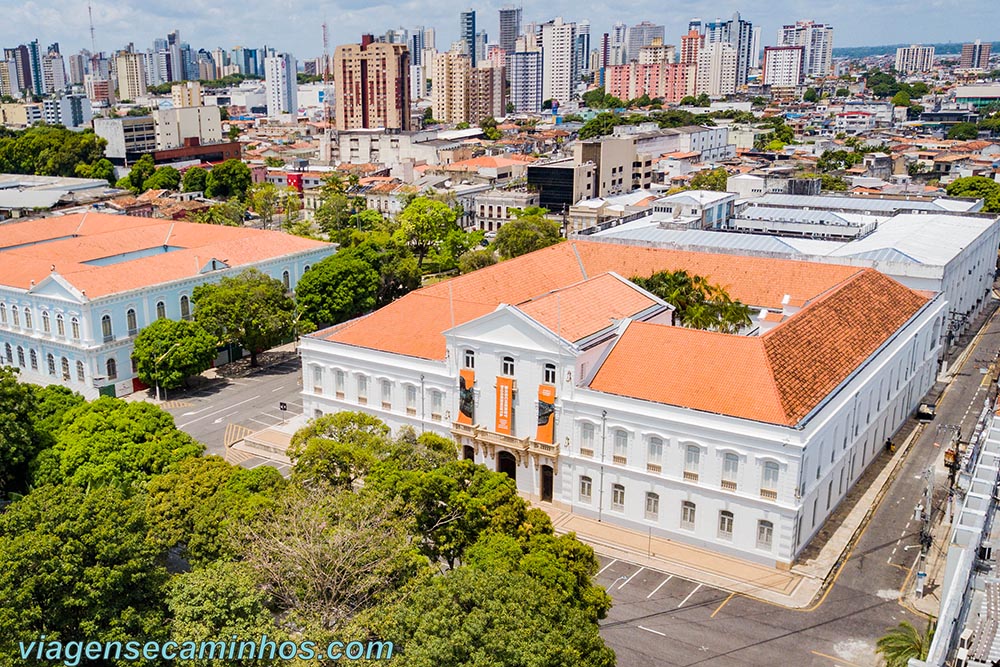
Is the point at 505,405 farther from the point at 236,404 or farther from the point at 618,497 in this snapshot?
the point at 236,404

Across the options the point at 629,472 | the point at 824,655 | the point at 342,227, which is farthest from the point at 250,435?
the point at 342,227

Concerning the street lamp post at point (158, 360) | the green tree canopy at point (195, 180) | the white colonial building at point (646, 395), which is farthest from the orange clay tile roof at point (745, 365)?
the green tree canopy at point (195, 180)

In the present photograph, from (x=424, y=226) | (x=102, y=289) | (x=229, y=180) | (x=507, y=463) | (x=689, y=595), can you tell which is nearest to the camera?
(x=689, y=595)

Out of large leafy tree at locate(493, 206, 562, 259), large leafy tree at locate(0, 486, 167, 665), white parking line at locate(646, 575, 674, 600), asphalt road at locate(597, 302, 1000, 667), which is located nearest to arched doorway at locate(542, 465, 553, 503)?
asphalt road at locate(597, 302, 1000, 667)

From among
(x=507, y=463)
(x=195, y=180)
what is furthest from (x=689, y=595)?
(x=195, y=180)

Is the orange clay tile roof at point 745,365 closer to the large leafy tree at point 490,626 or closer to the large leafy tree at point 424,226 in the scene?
the large leafy tree at point 490,626

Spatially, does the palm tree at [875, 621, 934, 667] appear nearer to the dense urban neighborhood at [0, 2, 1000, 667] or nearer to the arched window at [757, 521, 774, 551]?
the dense urban neighborhood at [0, 2, 1000, 667]
